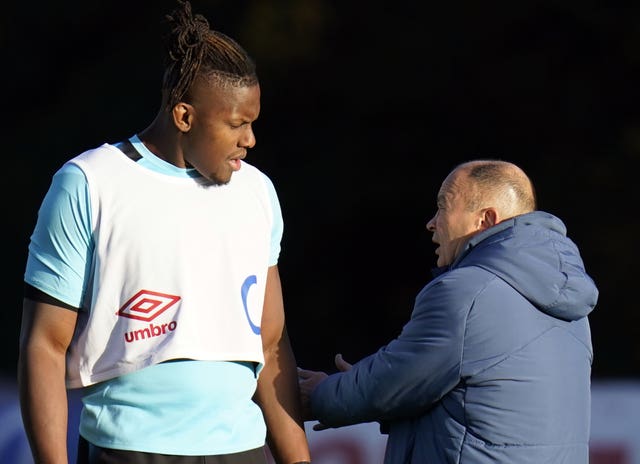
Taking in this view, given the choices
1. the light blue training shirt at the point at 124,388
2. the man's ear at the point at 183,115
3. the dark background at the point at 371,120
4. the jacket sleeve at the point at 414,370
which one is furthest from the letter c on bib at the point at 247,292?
the dark background at the point at 371,120

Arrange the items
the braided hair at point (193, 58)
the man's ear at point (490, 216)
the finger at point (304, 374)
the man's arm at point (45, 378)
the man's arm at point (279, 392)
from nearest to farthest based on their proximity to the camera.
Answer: the man's arm at point (45, 378) < the braided hair at point (193, 58) < the man's arm at point (279, 392) < the man's ear at point (490, 216) < the finger at point (304, 374)

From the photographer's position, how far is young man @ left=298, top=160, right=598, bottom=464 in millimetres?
2980

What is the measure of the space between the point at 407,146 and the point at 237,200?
21.0ft

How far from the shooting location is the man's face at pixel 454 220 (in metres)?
3.23

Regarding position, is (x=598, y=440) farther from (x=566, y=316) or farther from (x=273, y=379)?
(x=273, y=379)

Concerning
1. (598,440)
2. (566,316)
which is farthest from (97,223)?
(598,440)

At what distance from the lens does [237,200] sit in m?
2.77

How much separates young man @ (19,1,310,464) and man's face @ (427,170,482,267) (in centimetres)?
67

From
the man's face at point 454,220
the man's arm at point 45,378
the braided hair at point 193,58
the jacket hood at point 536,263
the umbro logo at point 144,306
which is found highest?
the braided hair at point 193,58

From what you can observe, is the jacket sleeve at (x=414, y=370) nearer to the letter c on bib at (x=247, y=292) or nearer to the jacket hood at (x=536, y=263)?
the jacket hood at (x=536, y=263)

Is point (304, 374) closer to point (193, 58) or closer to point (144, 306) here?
point (144, 306)

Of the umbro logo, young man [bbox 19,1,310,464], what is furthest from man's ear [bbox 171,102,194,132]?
the umbro logo

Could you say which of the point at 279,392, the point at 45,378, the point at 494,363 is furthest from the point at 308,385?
the point at 45,378

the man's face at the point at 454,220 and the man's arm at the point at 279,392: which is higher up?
the man's face at the point at 454,220
